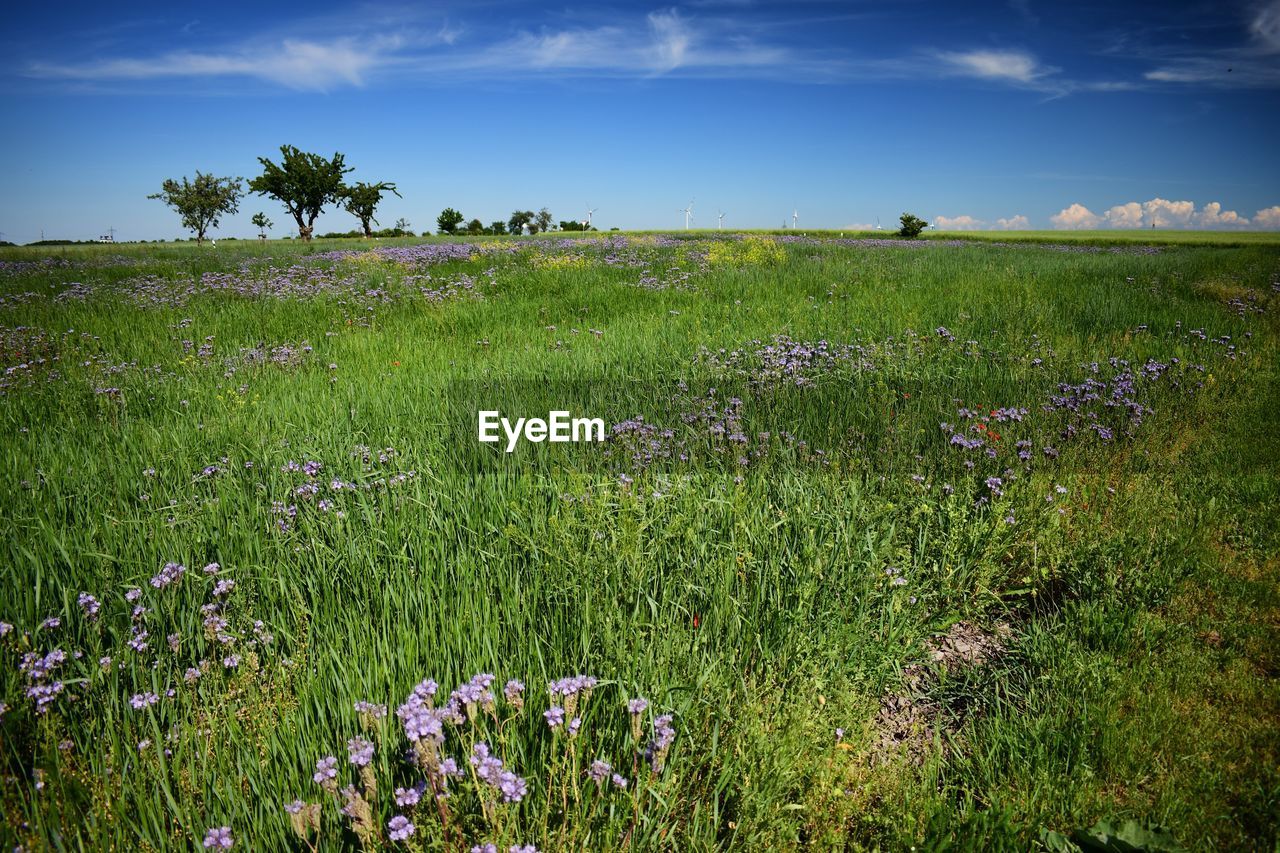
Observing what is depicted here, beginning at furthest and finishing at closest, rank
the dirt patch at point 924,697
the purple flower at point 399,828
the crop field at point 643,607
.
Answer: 1. the dirt patch at point 924,697
2. the crop field at point 643,607
3. the purple flower at point 399,828

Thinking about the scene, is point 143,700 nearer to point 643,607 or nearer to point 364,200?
point 643,607

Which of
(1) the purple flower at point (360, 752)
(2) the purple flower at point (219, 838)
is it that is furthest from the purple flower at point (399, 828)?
(2) the purple flower at point (219, 838)

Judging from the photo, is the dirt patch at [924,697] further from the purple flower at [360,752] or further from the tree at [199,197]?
the tree at [199,197]

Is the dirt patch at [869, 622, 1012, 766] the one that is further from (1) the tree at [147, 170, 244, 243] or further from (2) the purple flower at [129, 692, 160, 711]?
(1) the tree at [147, 170, 244, 243]

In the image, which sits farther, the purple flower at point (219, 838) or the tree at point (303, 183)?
the tree at point (303, 183)

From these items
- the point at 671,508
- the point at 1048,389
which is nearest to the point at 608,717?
the point at 671,508

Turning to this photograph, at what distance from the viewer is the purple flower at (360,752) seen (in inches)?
56.4

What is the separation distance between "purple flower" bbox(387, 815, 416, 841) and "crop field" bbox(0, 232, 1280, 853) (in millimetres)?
10

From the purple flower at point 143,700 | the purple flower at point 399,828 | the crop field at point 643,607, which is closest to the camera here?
the purple flower at point 399,828

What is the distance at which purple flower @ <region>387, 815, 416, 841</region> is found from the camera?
134 centimetres

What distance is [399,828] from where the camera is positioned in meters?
1.39

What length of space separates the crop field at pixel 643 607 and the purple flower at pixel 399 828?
0.01 metres

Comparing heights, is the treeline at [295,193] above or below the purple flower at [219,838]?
above

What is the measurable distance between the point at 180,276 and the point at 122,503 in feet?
38.7
